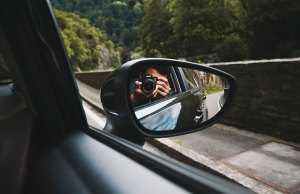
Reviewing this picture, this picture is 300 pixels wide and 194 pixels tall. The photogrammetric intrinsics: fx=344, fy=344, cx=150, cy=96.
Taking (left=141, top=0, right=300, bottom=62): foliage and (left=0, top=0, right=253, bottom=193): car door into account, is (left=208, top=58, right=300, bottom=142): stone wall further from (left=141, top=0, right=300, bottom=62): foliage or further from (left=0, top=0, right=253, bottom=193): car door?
(left=141, top=0, right=300, bottom=62): foliage

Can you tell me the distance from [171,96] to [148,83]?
266 mm

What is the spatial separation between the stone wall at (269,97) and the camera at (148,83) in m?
4.13

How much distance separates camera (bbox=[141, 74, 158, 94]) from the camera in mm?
1168

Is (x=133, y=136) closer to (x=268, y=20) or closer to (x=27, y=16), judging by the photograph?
(x=27, y=16)

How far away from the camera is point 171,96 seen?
1.43 meters

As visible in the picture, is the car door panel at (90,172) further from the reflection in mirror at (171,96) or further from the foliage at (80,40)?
the foliage at (80,40)

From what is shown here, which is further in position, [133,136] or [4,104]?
[4,104]

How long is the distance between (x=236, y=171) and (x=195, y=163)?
66 centimetres

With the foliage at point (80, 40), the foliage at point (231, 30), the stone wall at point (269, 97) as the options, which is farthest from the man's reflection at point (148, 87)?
the foliage at point (231, 30)

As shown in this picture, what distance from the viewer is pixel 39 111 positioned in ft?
4.74

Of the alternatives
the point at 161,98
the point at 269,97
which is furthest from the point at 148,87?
the point at 269,97

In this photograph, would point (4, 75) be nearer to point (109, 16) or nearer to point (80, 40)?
point (109, 16)

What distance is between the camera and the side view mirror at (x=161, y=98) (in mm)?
1197

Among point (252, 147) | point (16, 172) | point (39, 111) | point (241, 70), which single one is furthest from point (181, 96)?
point (241, 70)
